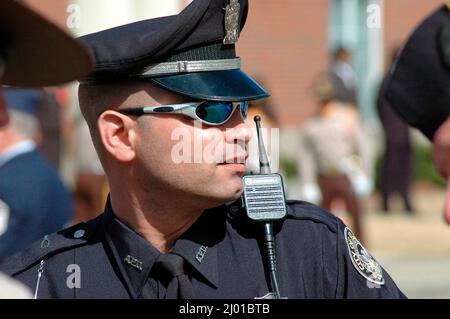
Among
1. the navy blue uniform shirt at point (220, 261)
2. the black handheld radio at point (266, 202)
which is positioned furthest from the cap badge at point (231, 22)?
the navy blue uniform shirt at point (220, 261)

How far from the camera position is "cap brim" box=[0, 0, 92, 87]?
7.67 ft

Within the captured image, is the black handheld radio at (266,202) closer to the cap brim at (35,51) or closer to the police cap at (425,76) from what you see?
the police cap at (425,76)

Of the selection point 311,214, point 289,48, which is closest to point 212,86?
point 311,214

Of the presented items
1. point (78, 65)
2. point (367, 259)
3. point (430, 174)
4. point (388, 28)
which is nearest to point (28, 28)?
point (78, 65)

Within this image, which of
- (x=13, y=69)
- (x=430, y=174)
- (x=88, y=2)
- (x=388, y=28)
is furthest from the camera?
(x=388, y=28)

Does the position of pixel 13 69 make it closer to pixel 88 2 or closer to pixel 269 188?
pixel 269 188

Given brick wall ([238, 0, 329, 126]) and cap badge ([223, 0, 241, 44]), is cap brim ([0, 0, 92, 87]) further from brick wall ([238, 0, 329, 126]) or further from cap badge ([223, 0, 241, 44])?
brick wall ([238, 0, 329, 126])

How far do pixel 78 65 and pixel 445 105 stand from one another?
107 centimetres

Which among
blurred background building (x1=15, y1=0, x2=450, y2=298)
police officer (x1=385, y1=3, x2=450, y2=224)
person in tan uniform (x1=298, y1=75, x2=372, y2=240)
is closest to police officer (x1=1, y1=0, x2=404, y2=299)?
police officer (x1=385, y1=3, x2=450, y2=224)

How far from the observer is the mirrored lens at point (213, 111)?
3059 mm

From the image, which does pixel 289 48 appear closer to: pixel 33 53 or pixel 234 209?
pixel 234 209

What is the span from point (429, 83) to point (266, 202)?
0.56 metres

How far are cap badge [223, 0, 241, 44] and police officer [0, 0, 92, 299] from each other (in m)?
0.69

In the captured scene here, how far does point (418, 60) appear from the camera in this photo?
3.07 m
